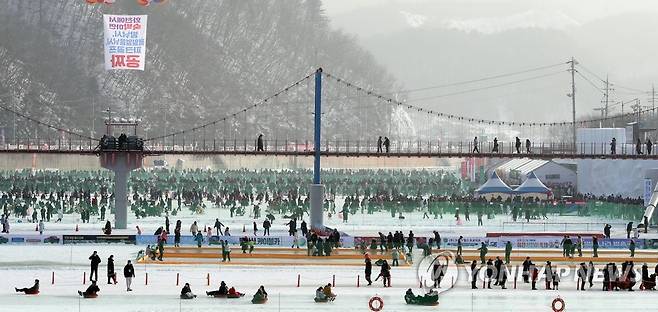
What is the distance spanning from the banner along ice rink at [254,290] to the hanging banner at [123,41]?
1902 inches

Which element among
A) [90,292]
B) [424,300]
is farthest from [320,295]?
[90,292]

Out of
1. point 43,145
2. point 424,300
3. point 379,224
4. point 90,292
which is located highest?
point 43,145

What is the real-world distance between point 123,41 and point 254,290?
63359 mm

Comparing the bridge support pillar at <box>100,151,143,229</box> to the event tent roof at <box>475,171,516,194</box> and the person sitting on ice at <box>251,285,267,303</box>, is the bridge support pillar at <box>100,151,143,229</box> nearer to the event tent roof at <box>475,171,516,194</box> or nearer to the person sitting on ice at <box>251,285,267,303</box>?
the event tent roof at <box>475,171,516,194</box>

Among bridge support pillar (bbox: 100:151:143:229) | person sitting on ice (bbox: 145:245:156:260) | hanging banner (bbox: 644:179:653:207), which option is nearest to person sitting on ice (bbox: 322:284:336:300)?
person sitting on ice (bbox: 145:245:156:260)

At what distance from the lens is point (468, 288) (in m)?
50.5

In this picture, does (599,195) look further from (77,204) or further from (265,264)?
(265,264)

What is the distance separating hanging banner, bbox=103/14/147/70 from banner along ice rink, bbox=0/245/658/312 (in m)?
48.3

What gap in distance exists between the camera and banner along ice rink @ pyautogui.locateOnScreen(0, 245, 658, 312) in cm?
4469

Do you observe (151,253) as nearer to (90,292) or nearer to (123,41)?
(90,292)

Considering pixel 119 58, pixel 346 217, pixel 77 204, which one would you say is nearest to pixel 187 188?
pixel 119 58

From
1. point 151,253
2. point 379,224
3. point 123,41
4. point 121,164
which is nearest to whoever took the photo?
point 151,253

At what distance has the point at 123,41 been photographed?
360 feet

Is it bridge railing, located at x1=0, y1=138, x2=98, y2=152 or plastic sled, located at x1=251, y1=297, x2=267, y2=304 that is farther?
bridge railing, located at x1=0, y1=138, x2=98, y2=152
